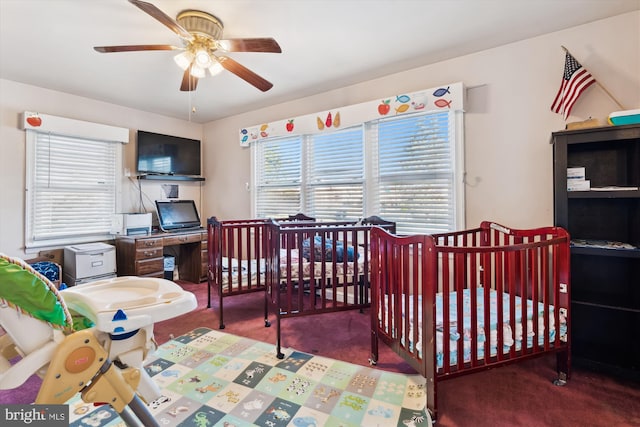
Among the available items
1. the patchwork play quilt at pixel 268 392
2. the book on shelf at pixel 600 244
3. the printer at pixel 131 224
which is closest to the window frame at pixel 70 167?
the printer at pixel 131 224

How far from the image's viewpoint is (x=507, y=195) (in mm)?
2377

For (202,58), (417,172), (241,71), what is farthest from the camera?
(417,172)

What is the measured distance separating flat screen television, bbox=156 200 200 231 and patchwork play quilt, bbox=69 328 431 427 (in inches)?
84.0

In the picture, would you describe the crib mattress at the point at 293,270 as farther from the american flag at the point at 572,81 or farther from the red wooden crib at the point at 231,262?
the american flag at the point at 572,81

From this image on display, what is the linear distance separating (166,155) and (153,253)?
1394 mm

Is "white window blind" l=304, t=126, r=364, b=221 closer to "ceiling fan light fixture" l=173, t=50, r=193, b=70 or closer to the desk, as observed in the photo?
the desk

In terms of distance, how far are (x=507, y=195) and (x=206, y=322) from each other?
2.76 m

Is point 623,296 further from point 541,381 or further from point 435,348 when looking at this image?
point 435,348

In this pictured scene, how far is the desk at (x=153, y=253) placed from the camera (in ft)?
10.9

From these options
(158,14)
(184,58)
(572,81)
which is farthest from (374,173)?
(158,14)

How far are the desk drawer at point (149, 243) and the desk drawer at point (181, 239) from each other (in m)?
0.08

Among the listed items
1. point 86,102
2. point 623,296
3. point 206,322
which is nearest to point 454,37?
point 623,296

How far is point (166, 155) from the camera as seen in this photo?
13.2 feet

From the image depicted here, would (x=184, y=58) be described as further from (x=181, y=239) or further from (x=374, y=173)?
(x=181, y=239)
